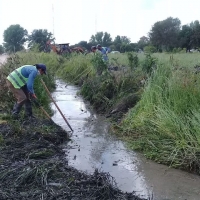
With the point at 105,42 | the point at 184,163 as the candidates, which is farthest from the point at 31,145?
the point at 105,42

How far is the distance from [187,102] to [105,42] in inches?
2539

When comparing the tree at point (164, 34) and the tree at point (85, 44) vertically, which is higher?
the tree at point (164, 34)

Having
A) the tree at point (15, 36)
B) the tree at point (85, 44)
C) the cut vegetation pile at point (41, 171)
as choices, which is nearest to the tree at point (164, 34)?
the tree at point (85, 44)

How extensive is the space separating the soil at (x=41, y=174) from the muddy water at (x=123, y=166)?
325 millimetres

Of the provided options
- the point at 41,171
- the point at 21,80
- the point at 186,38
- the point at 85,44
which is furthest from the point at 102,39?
the point at 41,171

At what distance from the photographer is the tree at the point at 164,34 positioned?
47.2 meters

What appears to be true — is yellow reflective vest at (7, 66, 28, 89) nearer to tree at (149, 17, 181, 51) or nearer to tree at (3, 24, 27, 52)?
tree at (149, 17, 181, 51)

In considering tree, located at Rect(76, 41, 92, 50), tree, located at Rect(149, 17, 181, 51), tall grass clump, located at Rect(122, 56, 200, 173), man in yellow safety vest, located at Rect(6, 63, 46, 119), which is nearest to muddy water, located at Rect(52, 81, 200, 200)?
tall grass clump, located at Rect(122, 56, 200, 173)

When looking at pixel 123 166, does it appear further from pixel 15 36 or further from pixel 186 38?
pixel 15 36

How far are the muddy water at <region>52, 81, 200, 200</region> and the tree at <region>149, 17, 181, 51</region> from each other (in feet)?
131

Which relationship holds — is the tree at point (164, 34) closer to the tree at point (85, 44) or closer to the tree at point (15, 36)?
the tree at point (85, 44)

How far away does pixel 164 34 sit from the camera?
4788 cm

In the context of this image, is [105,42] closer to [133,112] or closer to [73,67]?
[73,67]

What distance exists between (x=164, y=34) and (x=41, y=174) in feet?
148
